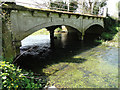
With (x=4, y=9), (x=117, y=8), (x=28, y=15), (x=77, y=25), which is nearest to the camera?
(x=4, y=9)

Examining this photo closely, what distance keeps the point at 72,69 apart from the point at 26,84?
278 cm

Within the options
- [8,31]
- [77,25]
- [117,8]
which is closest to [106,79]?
[8,31]

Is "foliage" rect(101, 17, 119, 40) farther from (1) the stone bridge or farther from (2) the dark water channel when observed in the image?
(1) the stone bridge

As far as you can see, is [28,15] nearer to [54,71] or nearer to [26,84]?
[54,71]

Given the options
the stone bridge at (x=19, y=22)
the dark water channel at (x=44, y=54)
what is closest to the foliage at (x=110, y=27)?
the dark water channel at (x=44, y=54)

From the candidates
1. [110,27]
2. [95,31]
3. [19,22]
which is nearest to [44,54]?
[19,22]

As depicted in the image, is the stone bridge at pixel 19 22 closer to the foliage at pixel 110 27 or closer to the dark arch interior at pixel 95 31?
the foliage at pixel 110 27

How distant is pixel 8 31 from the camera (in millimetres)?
5043

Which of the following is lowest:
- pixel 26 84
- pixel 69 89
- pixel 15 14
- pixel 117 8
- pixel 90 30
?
pixel 69 89

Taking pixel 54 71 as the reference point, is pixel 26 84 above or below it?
above

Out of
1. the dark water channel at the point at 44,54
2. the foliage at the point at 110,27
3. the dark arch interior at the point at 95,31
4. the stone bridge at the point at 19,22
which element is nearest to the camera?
the stone bridge at the point at 19,22

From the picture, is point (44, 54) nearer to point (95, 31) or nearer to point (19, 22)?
point (19, 22)

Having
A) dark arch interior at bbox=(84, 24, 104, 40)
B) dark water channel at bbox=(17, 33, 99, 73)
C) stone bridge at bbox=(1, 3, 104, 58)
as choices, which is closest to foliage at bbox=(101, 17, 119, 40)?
dark arch interior at bbox=(84, 24, 104, 40)

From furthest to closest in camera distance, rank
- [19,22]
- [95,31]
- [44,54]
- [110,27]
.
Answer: [95,31], [110,27], [44,54], [19,22]
